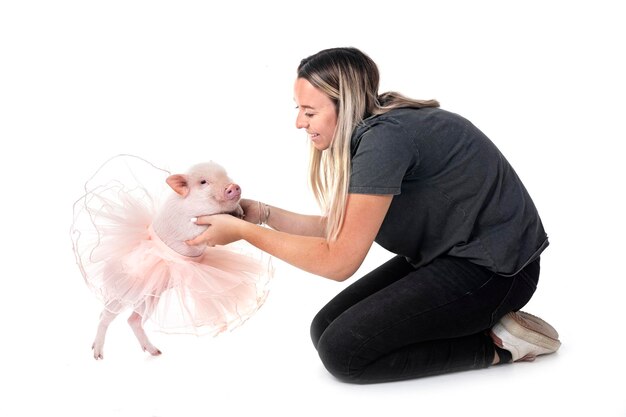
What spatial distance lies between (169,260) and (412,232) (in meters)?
0.88

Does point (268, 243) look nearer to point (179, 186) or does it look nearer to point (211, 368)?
point (179, 186)

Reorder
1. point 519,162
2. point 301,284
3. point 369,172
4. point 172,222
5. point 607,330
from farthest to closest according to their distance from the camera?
point 519,162, point 301,284, point 607,330, point 172,222, point 369,172

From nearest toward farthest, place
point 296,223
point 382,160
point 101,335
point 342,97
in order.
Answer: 1. point 382,160
2. point 342,97
3. point 101,335
4. point 296,223

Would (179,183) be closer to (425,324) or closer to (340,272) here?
(340,272)

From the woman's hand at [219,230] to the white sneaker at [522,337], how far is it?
100 centimetres

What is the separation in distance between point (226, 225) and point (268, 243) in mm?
156

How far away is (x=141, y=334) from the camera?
3.02 meters

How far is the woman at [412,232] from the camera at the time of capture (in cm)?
268

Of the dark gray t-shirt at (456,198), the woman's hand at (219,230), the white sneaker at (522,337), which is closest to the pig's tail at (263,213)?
the woman's hand at (219,230)

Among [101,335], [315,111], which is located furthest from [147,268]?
[315,111]

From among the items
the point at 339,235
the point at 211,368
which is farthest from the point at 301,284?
the point at 339,235

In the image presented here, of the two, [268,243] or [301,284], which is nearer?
[268,243]

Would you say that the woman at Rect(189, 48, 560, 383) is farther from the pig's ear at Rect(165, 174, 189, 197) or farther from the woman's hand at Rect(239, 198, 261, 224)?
the woman's hand at Rect(239, 198, 261, 224)

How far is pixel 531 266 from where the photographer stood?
2936mm
